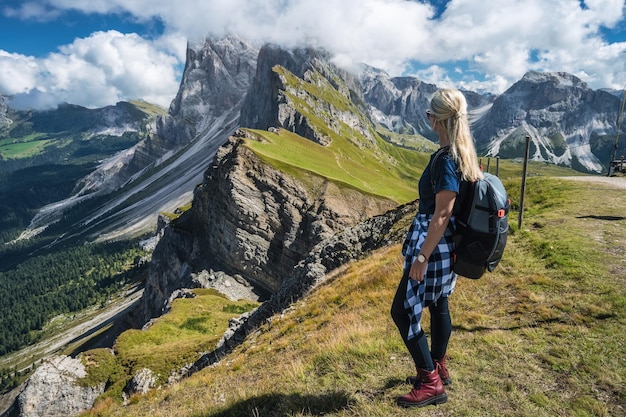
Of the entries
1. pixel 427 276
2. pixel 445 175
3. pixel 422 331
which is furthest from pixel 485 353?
pixel 445 175

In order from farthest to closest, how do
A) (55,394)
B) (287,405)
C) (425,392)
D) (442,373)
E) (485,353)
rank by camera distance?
(55,394) → (485,353) → (287,405) → (442,373) → (425,392)

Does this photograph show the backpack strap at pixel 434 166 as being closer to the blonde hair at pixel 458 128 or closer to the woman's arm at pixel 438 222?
the blonde hair at pixel 458 128

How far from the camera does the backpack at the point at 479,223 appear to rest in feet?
16.7

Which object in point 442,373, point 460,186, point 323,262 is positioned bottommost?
point 323,262

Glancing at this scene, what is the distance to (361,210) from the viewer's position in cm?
6850

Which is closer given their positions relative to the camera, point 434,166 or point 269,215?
point 434,166

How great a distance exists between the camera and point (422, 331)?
591 cm

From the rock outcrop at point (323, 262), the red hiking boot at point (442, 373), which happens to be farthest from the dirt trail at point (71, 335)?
the red hiking boot at point (442, 373)

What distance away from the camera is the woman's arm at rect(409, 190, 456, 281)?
16.7ft

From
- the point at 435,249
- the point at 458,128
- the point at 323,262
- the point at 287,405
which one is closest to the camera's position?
the point at 458,128

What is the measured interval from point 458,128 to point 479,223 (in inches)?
57.0

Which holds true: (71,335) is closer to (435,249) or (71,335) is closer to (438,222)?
(435,249)

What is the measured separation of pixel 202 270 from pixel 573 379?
7342cm

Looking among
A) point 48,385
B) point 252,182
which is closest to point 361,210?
point 252,182
